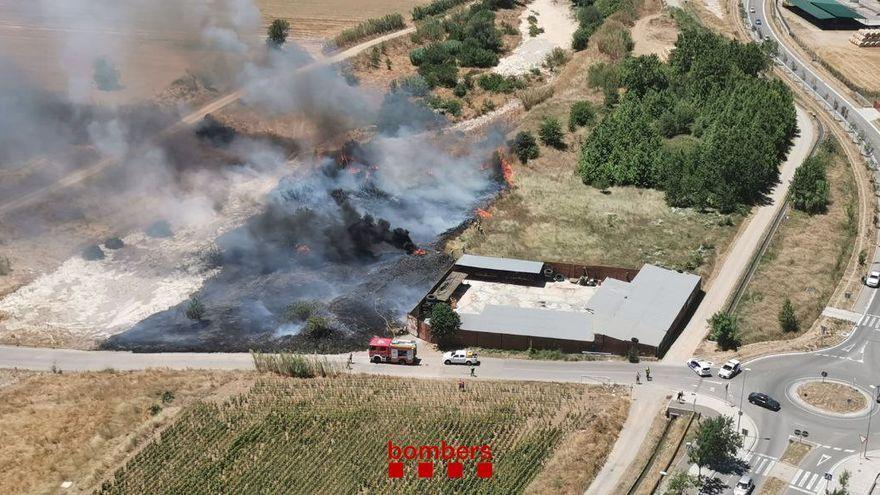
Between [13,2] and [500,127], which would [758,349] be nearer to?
[500,127]

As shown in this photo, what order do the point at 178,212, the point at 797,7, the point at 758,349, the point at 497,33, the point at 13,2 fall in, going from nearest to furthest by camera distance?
the point at 758,349 → the point at 178,212 → the point at 13,2 → the point at 497,33 → the point at 797,7

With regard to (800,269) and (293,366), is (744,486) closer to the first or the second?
(293,366)

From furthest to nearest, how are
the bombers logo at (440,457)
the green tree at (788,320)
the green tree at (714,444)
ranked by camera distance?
the green tree at (788,320)
the bombers logo at (440,457)
the green tree at (714,444)

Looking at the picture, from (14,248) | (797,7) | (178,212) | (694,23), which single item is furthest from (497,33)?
(14,248)

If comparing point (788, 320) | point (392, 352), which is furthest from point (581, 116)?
point (392, 352)

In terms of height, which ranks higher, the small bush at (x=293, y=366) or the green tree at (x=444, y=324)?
the green tree at (x=444, y=324)

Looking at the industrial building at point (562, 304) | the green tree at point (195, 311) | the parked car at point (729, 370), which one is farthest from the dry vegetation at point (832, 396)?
the green tree at point (195, 311)

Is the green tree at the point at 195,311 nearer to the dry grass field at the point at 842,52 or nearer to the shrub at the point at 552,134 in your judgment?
the shrub at the point at 552,134

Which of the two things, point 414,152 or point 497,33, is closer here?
point 414,152
